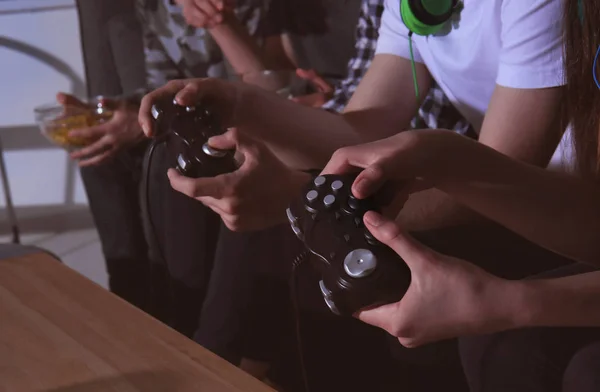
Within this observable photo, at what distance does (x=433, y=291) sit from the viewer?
1.48 feet

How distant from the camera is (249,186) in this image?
0.66 meters

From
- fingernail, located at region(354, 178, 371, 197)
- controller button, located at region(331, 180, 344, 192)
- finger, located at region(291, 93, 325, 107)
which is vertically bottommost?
finger, located at region(291, 93, 325, 107)

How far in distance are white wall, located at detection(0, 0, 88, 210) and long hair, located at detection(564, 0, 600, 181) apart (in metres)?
1.21

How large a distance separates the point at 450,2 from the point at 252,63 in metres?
0.43

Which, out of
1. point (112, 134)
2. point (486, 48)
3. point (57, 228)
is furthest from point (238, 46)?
point (57, 228)

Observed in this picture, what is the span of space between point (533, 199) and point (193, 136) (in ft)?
1.08

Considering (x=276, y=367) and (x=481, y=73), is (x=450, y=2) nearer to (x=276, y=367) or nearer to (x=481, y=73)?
(x=481, y=73)

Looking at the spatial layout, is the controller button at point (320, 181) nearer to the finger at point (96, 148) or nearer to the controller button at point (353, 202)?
the controller button at point (353, 202)

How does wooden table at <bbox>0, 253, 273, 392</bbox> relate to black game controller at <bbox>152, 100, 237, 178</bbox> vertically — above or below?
below

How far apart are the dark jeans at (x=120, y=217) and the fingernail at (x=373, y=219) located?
58 centimetres

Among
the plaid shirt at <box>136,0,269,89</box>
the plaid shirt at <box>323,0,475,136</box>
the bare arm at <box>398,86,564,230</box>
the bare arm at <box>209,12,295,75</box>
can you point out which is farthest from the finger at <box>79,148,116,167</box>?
the bare arm at <box>398,86,564,230</box>

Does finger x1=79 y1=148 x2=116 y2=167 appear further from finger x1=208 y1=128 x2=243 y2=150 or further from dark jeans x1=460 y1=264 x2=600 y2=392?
dark jeans x1=460 y1=264 x2=600 y2=392

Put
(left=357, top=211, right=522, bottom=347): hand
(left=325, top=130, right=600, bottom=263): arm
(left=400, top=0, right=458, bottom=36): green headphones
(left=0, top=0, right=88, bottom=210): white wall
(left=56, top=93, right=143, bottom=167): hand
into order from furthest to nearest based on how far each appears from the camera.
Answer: (left=0, top=0, right=88, bottom=210): white wall, (left=56, top=93, right=143, bottom=167): hand, (left=400, top=0, right=458, bottom=36): green headphones, (left=325, top=130, right=600, bottom=263): arm, (left=357, top=211, right=522, bottom=347): hand

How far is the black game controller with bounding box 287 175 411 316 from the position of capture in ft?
1.48
